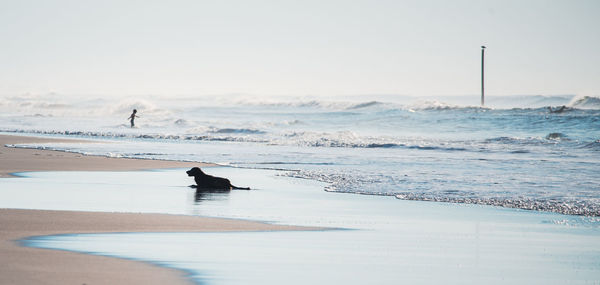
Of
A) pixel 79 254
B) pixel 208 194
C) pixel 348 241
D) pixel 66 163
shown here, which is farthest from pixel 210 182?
pixel 66 163

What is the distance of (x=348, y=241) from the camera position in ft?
20.8

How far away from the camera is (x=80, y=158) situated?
16.3m

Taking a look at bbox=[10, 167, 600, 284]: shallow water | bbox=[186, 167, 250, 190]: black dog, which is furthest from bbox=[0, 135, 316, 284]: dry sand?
bbox=[186, 167, 250, 190]: black dog

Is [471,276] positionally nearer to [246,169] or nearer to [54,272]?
[54,272]

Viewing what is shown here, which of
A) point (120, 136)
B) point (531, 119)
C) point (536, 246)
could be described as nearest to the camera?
point (536, 246)

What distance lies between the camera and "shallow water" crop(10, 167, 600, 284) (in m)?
5.11

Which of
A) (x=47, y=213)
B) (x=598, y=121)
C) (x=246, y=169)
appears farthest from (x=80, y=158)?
(x=598, y=121)

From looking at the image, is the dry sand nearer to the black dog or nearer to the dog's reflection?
the dog's reflection

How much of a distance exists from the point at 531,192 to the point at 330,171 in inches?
171

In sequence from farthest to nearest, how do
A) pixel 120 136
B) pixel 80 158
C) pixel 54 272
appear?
pixel 120 136 → pixel 80 158 → pixel 54 272

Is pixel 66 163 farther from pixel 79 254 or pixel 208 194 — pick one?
pixel 79 254

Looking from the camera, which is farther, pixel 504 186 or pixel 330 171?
pixel 330 171

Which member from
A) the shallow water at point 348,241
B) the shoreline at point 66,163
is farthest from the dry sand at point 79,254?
the shoreline at point 66,163

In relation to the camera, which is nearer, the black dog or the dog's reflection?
the dog's reflection
